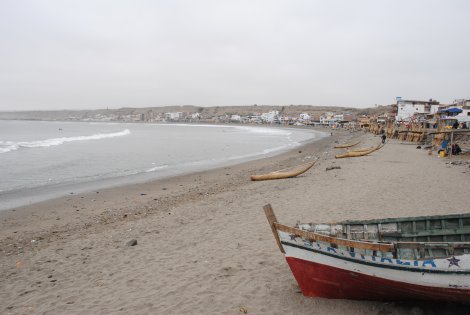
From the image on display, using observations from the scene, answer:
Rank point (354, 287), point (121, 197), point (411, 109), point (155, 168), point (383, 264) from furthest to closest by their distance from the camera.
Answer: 1. point (411, 109)
2. point (155, 168)
3. point (121, 197)
4. point (354, 287)
5. point (383, 264)

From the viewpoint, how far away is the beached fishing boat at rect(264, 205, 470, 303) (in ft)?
15.1

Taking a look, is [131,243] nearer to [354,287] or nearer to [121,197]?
[354,287]

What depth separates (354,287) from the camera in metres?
5.24

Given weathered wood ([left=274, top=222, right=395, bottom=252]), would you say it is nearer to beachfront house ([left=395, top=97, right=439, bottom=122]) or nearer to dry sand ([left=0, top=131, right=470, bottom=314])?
dry sand ([left=0, top=131, right=470, bottom=314])

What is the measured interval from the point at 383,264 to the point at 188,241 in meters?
5.46

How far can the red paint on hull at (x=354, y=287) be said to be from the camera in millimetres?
4762

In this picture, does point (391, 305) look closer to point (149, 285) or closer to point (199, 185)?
point (149, 285)

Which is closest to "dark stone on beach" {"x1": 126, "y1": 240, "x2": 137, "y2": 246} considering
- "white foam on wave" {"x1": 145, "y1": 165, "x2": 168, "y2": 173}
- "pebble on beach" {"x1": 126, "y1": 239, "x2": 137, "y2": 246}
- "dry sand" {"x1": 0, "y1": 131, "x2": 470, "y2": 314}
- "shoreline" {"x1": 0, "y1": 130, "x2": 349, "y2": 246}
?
"pebble on beach" {"x1": 126, "y1": 239, "x2": 137, "y2": 246}

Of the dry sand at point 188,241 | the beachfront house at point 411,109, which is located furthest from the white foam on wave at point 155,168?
the beachfront house at point 411,109

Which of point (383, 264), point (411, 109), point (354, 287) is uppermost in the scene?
point (411, 109)

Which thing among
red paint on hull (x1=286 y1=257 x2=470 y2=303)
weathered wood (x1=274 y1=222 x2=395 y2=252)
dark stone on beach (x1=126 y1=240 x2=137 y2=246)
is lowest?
dark stone on beach (x1=126 y1=240 x2=137 y2=246)

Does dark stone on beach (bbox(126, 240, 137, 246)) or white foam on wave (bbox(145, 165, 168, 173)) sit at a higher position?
dark stone on beach (bbox(126, 240, 137, 246))

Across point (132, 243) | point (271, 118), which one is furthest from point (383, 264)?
point (271, 118)

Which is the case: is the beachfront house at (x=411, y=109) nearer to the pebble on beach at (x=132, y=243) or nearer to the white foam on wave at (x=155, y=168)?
the white foam on wave at (x=155, y=168)
